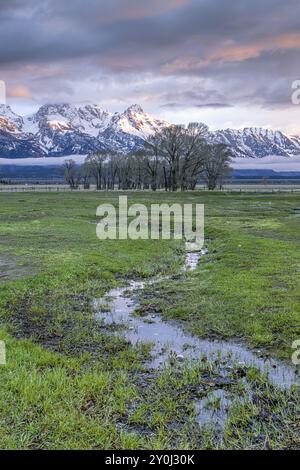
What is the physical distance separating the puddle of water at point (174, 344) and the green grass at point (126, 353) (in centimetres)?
41

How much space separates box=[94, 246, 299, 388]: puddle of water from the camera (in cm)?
969

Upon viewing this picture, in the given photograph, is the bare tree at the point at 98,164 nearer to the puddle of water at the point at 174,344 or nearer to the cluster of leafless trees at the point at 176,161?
the cluster of leafless trees at the point at 176,161

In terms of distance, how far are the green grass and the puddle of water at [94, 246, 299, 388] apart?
41 cm

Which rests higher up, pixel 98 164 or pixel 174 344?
pixel 98 164

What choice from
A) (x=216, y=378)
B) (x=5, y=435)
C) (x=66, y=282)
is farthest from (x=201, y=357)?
(x=66, y=282)

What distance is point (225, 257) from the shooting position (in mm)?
22984

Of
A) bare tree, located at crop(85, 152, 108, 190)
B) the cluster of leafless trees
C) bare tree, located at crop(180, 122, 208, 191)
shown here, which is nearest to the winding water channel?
bare tree, located at crop(180, 122, 208, 191)

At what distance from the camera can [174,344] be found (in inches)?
446

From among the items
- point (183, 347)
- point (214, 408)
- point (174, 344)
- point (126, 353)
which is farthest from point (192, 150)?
point (214, 408)

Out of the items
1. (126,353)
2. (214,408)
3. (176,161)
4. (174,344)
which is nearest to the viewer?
(214,408)

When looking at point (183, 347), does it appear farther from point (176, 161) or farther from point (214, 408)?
point (176, 161)

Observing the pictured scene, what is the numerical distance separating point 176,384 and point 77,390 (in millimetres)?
1952

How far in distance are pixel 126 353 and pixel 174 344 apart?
144 cm

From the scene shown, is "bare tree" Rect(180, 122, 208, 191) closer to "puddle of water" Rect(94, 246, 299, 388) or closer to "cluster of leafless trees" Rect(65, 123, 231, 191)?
"cluster of leafless trees" Rect(65, 123, 231, 191)
